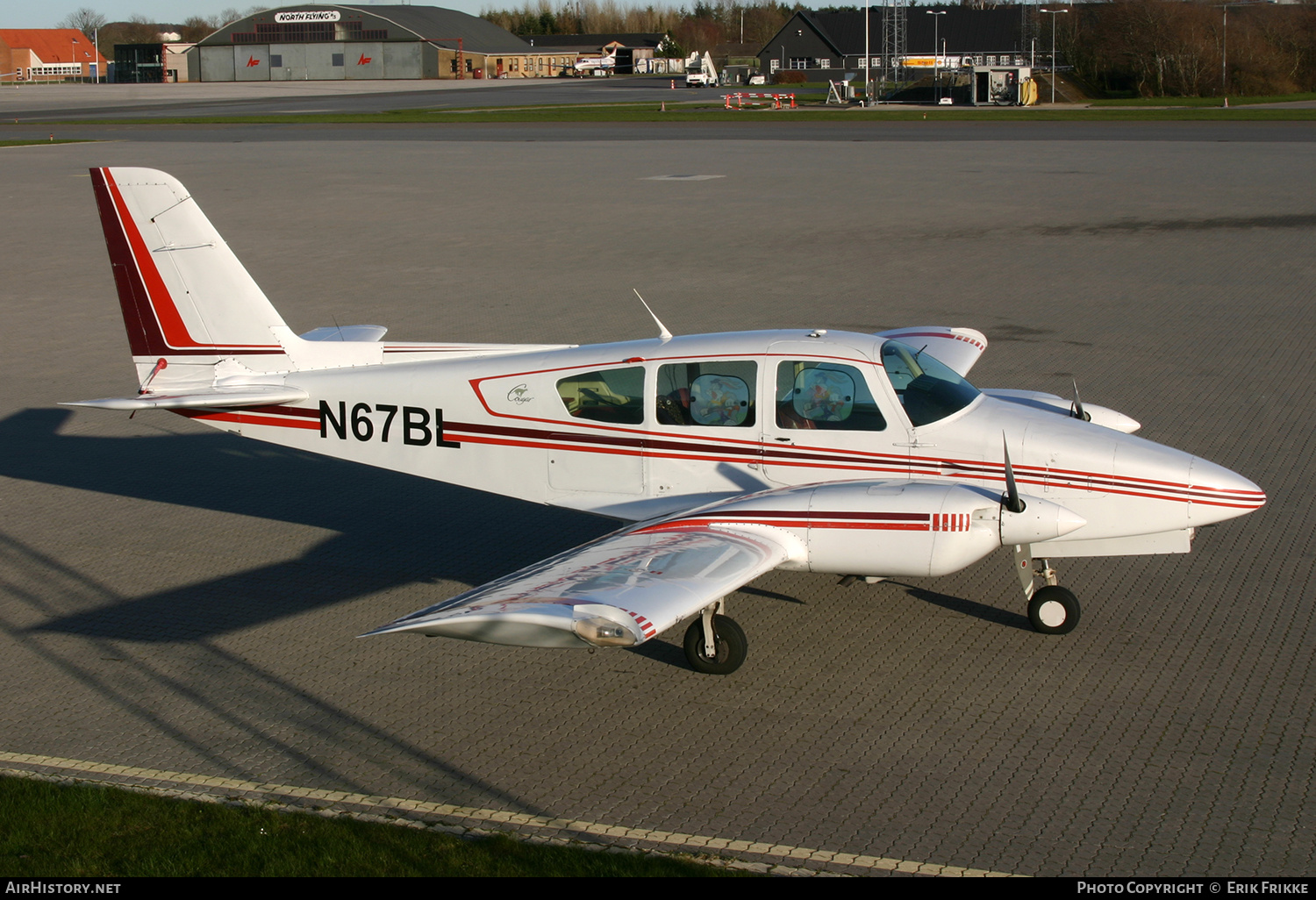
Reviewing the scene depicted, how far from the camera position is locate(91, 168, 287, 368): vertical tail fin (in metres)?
10.6

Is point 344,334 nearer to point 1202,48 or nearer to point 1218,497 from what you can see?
point 1218,497

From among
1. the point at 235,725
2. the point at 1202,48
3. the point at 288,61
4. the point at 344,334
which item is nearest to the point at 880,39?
the point at 1202,48

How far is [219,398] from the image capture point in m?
10.2

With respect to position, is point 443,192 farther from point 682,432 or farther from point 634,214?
point 682,432

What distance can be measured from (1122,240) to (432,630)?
24.6 meters

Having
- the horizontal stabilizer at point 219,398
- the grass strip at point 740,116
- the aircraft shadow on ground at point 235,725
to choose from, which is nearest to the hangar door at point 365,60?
the grass strip at point 740,116

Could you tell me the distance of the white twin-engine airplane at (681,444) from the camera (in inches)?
→ 311

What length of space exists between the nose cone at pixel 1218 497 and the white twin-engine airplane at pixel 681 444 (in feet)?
0.05

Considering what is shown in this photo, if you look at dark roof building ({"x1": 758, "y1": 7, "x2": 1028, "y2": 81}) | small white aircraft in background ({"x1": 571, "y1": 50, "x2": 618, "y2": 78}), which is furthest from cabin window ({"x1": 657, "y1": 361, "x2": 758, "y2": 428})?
small white aircraft in background ({"x1": 571, "y1": 50, "x2": 618, "y2": 78})

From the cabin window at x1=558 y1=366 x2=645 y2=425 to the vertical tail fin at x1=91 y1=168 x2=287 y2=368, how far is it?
9.66ft

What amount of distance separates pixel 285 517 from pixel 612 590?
6080 mm

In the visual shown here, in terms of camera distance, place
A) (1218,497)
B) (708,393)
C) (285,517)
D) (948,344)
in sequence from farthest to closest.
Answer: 1. (285,517)
2. (948,344)
3. (708,393)
4. (1218,497)

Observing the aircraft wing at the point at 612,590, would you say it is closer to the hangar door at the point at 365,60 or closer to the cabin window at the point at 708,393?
the cabin window at the point at 708,393

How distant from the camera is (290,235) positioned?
99.3 feet
